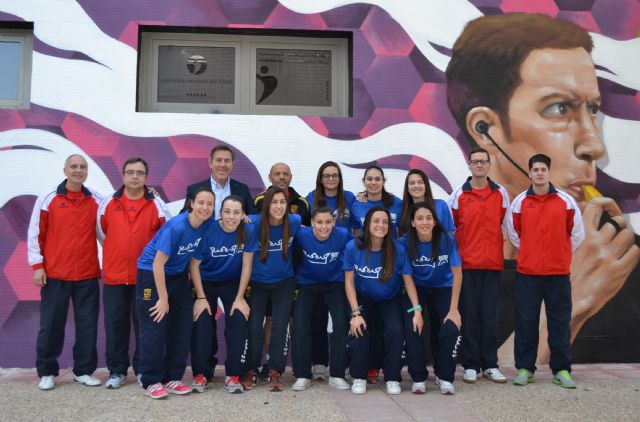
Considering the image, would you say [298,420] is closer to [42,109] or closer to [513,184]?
[513,184]

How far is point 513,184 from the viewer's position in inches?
188

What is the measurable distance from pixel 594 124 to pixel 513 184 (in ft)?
2.97

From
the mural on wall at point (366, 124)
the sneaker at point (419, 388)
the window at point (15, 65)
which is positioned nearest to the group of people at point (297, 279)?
the sneaker at point (419, 388)

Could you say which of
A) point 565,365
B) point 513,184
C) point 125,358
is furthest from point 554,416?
point 125,358

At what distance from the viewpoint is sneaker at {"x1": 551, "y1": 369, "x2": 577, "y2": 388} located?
372cm

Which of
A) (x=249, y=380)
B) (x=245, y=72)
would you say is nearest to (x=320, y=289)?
(x=249, y=380)

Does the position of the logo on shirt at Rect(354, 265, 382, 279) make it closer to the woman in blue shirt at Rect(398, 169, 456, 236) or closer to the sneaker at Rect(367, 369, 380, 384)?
the woman in blue shirt at Rect(398, 169, 456, 236)

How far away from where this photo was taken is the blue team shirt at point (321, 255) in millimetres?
3721

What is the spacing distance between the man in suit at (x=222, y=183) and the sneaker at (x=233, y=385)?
113cm

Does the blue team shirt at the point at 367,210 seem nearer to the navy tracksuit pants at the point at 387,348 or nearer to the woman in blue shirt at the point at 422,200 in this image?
the woman in blue shirt at the point at 422,200

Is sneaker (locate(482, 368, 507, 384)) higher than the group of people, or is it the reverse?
the group of people

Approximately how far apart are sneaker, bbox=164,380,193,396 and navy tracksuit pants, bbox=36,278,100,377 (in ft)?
2.15

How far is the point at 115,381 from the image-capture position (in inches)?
143

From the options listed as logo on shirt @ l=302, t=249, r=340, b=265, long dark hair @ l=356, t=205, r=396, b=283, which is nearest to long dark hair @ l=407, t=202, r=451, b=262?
long dark hair @ l=356, t=205, r=396, b=283
